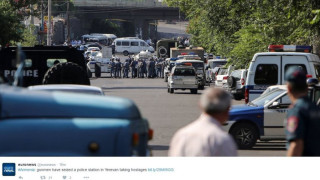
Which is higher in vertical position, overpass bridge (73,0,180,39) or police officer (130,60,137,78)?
overpass bridge (73,0,180,39)

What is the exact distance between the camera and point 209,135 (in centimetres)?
648

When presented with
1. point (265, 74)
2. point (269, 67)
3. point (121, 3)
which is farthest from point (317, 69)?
point (121, 3)

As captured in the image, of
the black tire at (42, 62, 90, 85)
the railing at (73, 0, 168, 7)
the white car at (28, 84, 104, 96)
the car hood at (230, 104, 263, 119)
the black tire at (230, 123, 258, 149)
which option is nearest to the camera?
the white car at (28, 84, 104, 96)

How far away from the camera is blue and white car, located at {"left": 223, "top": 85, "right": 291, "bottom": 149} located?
18891mm

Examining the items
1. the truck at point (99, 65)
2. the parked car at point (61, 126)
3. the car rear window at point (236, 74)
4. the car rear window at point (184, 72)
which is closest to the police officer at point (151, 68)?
the truck at point (99, 65)

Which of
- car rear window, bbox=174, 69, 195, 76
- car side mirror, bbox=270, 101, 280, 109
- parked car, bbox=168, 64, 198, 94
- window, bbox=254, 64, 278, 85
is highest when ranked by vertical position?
window, bbox=254, 64, 278, 85

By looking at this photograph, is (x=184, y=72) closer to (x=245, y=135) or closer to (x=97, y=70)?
(x=97, y=70)

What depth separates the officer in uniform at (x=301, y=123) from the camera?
23.9 ft

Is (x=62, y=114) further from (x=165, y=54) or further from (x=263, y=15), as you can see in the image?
(x=165, y=54)

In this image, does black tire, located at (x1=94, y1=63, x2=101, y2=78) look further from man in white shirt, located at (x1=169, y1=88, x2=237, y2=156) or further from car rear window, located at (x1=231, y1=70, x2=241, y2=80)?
man in white shirt, located at (x1=169, y1=88, x2=237, y2=156)

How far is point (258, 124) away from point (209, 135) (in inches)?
497

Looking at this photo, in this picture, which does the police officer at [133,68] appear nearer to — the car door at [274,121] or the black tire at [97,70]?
the black tire at [97,70]

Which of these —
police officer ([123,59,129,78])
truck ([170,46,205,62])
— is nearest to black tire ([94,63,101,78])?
police officer ([123,59,129,78])
